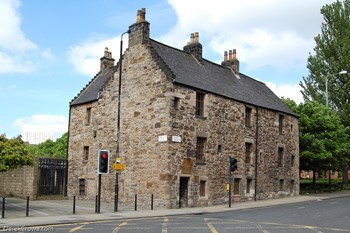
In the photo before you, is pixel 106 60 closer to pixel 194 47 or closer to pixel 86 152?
pixel 86 152

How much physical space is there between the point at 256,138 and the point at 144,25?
1168 cm

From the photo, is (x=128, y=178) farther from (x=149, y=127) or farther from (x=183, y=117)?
(x=183, y=117)

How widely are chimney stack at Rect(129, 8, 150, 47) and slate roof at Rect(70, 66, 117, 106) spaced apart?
453cm

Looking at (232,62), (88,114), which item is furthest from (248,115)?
(88,114)

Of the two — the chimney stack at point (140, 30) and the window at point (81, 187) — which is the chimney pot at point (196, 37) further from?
the window at point (81, 187)

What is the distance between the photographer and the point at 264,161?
3166 centimetres

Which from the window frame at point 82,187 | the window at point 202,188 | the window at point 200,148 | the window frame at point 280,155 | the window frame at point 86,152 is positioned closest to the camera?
the window at point 202,188

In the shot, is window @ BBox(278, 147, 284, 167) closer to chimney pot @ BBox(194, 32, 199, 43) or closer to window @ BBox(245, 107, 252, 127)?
window @ BBox(245, 107, 252, 127)

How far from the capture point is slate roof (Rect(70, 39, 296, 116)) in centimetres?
2681

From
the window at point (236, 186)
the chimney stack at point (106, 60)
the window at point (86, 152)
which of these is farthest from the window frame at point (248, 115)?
the chimney stack at point (106, 60)

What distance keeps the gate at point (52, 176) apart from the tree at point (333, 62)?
1105 inches

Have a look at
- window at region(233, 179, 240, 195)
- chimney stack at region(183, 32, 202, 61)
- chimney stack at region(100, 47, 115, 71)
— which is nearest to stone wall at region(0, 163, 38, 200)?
chimney stack at region(100, 47, 115, 71)

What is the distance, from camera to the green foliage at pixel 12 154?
19.5m

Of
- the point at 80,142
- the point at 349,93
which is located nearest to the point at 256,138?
the point at 80,142
